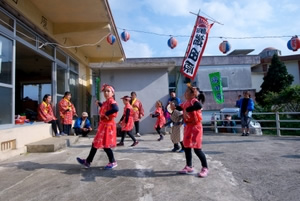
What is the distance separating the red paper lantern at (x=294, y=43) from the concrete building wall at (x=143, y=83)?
17.8 feet

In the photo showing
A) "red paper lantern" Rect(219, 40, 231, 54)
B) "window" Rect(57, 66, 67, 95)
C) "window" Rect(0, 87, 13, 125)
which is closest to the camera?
"window" Rect(0, 87, 13, 125)

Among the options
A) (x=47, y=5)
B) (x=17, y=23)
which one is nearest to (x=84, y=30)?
(x=47, y=5)

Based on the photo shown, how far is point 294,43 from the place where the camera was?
31.5 ft

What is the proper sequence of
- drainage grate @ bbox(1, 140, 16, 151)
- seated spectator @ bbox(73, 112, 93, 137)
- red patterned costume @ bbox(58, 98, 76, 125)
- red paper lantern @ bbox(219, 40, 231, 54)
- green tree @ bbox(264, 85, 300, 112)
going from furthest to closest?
green tree @ bbox(264, 85, 300, 112)
red paper lantern @ bbox(219, 40, 231, 54)
seated spectator @ bbox(73, 112, 93, 137)
red patterned costume @ bbox(58, 98, 76, 125)
drainage grate @ bbox(1, 140, 16, 151)

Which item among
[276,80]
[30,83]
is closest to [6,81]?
[30,83]

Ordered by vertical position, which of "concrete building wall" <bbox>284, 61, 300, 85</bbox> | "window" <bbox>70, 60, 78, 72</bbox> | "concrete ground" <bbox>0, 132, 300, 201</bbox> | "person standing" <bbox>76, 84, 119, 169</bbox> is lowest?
"concrete ground" <bbox>0, 132, 300, 201</bbox>

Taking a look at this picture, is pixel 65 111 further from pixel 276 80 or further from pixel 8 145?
pixel 276 80

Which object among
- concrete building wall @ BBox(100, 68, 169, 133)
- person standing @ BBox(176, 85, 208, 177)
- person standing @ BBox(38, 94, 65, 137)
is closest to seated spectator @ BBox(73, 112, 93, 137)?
person standing @ BBox(38, 94, 65, 137)

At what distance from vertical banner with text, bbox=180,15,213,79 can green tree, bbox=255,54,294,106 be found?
721 inches

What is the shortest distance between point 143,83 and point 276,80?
18.5 metres

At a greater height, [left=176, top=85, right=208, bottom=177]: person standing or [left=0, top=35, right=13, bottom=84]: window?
[left=0, top=35, right=13, bottom=84]: window

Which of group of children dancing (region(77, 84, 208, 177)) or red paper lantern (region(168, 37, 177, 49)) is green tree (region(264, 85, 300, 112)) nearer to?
red paper lantern (region(168, 37, 177, 49))

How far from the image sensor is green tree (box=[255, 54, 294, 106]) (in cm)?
2314

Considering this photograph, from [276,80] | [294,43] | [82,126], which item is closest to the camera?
[82,126]
